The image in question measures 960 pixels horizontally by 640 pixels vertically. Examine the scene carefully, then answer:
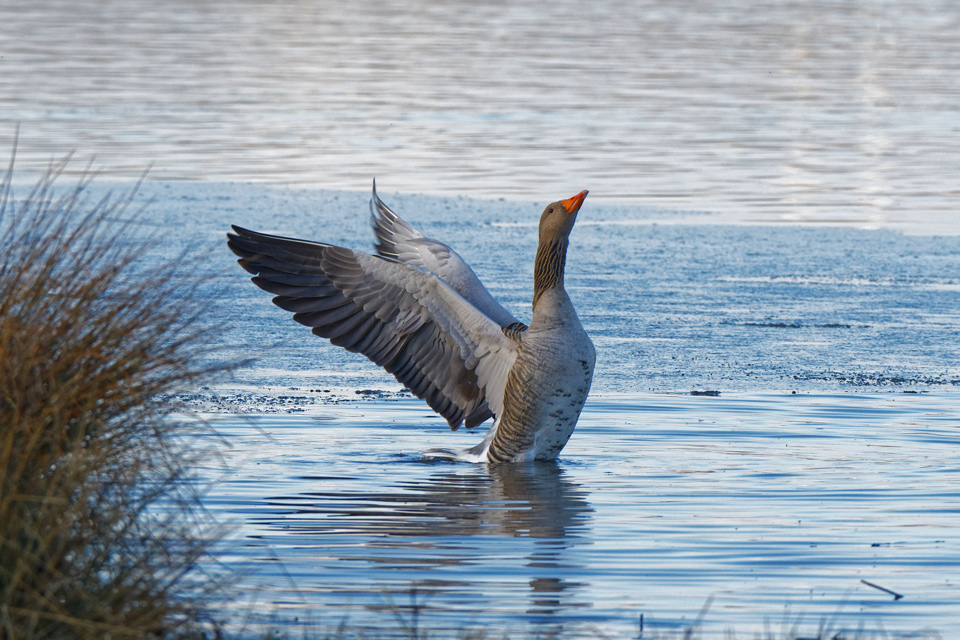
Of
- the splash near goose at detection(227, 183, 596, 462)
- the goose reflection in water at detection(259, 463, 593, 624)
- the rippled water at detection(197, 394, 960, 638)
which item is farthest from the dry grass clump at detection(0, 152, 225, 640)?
the splash near goose at detection(227, 183, 596, 462)

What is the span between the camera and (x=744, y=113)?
22.3m

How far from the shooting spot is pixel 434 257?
27.6ft

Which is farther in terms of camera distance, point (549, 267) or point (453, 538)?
point (549, 267)

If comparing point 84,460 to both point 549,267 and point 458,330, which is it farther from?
point 549,267

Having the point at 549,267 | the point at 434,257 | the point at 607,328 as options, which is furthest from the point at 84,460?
the point at 607,328

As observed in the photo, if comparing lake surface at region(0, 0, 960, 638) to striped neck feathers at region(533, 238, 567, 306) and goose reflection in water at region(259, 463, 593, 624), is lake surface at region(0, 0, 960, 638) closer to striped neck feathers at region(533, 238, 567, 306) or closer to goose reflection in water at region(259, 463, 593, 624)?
goose reflection in water at region(259, 463, 593, 624)

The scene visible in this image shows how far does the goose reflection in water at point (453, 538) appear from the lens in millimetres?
5363

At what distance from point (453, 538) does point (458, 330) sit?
1707 mm

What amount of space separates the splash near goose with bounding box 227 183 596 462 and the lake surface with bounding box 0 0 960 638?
26 cm

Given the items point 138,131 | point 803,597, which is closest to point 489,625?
point 803,597

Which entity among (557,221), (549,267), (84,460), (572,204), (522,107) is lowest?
(522,107)

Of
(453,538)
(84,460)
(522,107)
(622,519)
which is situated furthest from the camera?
(522,107)

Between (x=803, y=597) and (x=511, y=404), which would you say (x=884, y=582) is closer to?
(x=803, y=597)

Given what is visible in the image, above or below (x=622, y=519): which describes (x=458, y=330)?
above
